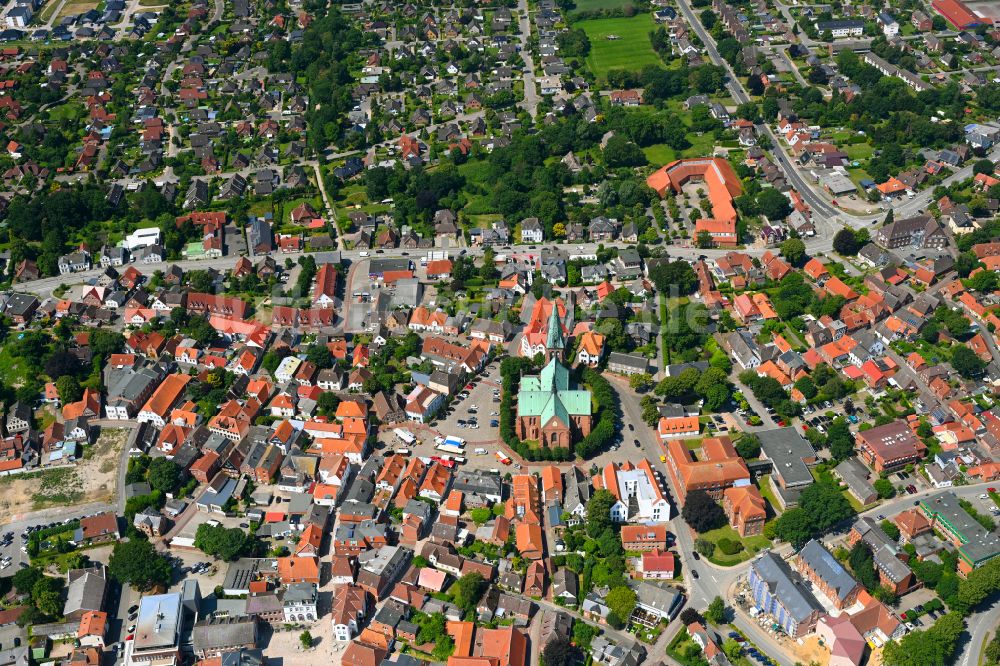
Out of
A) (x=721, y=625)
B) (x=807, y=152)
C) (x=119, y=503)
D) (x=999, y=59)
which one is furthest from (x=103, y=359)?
(x=999, y=59)

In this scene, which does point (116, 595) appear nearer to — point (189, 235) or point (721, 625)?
point (721, 625)

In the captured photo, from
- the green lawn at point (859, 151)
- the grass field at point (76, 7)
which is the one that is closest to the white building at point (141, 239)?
the green lawn at point (859, 151)

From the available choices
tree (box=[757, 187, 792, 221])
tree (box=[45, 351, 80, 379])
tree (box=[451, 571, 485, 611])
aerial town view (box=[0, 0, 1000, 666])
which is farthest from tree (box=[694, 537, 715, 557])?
tree (box=[45, 351, 80, 379])

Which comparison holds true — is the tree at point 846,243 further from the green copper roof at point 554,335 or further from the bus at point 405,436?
the bus at point 405,436

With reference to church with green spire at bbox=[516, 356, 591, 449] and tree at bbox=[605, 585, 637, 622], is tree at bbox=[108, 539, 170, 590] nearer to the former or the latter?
church with green spire at bbox=[516, 356, 591, 449]

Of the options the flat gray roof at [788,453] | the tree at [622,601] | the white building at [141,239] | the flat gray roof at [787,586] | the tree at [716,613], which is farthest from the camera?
the white building at [141,239]

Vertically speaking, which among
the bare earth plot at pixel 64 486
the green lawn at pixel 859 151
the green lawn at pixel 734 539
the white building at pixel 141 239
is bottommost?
the bare earth plot at pixel 64 486

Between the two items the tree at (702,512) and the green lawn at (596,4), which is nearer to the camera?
the tree at (702,512)
